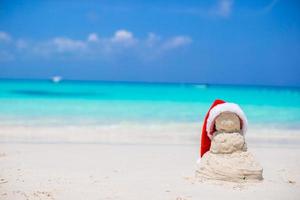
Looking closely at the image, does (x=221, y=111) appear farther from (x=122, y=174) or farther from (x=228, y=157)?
(x=122, y=174)

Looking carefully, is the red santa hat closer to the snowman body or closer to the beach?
the snowman body

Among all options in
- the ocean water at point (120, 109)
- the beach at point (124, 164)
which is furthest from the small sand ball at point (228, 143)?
the ocean water at point (120, 109)

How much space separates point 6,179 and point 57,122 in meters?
8.55

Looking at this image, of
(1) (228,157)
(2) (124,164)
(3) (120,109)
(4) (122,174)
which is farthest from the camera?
(3) (120,109)

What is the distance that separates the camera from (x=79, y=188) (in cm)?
553

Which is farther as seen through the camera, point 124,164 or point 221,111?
point 124,164

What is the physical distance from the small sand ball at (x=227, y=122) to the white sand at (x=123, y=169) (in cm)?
76

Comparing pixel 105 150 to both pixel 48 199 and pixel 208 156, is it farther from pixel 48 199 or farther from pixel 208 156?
pixel 48 199

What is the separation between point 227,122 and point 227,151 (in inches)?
15.3

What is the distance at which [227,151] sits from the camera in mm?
6000

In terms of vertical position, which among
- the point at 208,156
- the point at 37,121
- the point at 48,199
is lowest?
the point at 48,199

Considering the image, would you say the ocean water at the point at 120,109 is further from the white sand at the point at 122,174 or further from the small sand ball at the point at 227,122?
the small sand ball at the point at 227,122

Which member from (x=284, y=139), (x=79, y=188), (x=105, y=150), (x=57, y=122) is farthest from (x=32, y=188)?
(x=57, y=122)

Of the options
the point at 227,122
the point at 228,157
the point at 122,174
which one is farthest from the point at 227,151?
the point at 122,174
